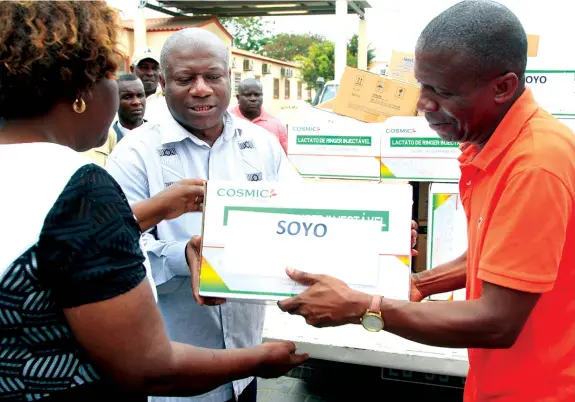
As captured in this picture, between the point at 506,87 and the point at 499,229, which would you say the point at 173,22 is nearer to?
the point at 506,87

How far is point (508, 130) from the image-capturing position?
1.34m

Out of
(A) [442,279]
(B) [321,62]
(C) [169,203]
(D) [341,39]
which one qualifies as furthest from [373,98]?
(B) [321,62]

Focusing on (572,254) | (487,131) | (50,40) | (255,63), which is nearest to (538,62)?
(487,131)

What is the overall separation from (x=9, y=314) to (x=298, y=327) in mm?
1578

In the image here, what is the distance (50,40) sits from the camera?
1086mm

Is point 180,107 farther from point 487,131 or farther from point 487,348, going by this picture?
point 487,348

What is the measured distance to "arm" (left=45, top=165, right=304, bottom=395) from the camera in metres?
1.02

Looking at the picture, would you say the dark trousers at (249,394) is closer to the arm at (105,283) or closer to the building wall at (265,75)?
the arm at (105,283)

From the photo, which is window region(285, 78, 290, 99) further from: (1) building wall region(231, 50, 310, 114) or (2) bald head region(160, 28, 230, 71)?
(2) bald head region(160, 28, 230, 71)

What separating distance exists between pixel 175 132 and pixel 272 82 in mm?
35129

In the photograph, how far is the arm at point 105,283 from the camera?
1020mm

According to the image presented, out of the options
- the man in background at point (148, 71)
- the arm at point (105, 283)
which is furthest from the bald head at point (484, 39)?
the man in background at point (148, 71)

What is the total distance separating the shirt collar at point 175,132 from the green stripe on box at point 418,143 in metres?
1.00

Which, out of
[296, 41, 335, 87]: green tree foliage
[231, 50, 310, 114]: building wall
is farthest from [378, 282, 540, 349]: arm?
[296, 41, 335, 87]: green tree foliage
